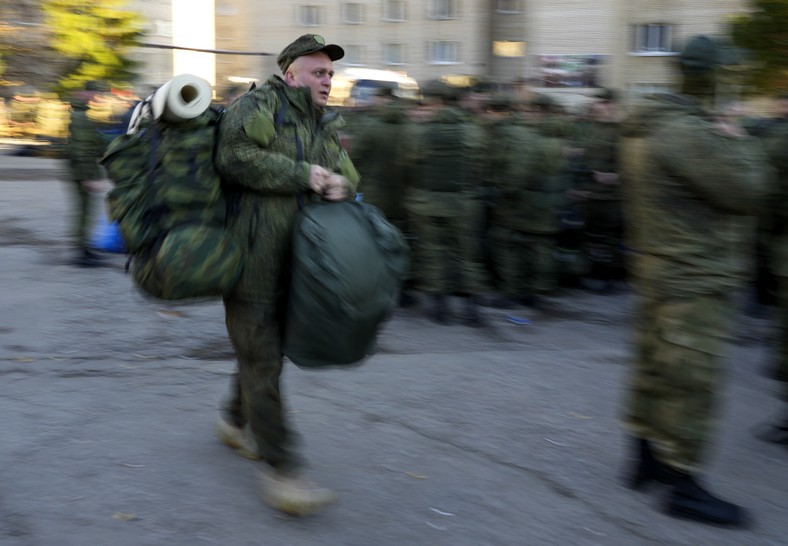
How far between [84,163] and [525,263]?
4.24 meters

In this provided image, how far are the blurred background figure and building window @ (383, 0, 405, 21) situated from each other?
44.0 meters

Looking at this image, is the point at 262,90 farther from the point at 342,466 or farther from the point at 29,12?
the point at 29,12

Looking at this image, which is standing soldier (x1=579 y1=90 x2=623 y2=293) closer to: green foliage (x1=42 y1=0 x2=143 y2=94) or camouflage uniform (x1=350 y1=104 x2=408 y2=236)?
camouflage uniform (x1=350 y1=104 x2=408 y2=236)

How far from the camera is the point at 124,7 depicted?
32781mm

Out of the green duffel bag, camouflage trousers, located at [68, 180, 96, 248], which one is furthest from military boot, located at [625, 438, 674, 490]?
camouflage trousers, located at [68, 180, 96, 248]

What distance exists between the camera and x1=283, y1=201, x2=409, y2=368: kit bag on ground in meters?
3.76

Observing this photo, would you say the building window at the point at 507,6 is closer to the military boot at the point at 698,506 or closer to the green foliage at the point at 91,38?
the green foliage at the point at 91,38

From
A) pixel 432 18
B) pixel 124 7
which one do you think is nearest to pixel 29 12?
pixel 124 7

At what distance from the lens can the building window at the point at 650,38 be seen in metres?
38.9

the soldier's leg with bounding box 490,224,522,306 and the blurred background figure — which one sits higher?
the blurred background figure

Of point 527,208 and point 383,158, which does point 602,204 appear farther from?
point 383,158

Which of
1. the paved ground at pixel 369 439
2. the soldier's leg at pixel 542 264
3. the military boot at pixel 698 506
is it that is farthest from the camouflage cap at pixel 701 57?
the soldier's leg at pixel 542 264

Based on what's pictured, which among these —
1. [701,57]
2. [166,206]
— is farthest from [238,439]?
[701,57]

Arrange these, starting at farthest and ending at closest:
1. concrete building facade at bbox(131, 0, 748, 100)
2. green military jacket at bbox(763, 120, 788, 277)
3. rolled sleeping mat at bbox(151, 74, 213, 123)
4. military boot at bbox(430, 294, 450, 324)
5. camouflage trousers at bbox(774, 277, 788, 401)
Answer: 1. concrete building facade at bbox(131, 0, 748, 100)
2. military boot at bbox(430, 294, 450, 324)
3. green military jacket at bbox(763, 120, 788, 277)
4. camouflage trousers at bbox(774, 277, 788, 401)
5. rolled sleeping mat at bbox(151, 74, 213, 123)
